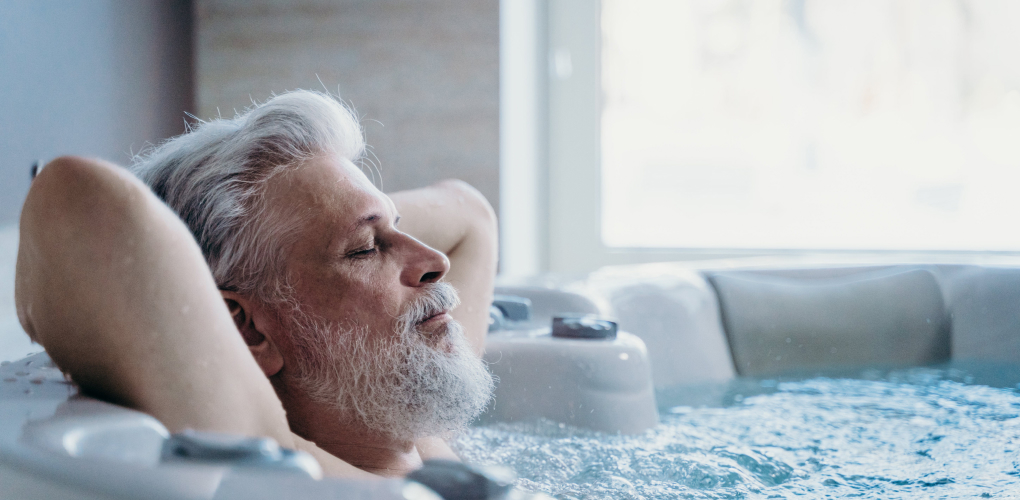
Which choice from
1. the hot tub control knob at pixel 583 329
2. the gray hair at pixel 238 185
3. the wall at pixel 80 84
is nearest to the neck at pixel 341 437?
the gray hair at pixel 238 185

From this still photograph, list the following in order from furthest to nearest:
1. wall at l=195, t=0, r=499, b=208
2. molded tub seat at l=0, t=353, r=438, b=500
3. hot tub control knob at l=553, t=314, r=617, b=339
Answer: wall at l=195, t=0, r=499, b=208, hot tub control knob at l=553, t=314, r=617, b=339, molded tub seat at l=0, t=353, r=438, b=500

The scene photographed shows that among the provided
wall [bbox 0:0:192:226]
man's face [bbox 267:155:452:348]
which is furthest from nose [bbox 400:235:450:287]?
wall [bbox 0:0:192:226]

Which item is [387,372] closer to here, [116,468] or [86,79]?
[116,468]

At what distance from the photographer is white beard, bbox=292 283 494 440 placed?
2.61 feet

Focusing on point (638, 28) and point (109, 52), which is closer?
point (109, 52)

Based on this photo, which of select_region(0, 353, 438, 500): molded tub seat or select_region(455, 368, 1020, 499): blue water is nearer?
select_region(0, 353, 438, 500): molded tub seat

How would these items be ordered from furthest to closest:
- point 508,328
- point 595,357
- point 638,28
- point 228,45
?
point 638,28
point 228,45
point 508,328
point 595,357

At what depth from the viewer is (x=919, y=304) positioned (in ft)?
5.79

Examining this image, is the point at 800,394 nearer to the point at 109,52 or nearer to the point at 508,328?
the point at 508,328

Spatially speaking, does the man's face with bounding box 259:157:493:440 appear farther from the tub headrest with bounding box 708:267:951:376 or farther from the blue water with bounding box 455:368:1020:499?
the tub headrest with bounding box 708:267:951:376

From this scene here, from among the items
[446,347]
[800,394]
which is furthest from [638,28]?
[446,347]

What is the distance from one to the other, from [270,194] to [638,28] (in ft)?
7.32

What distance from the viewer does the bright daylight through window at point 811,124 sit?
2.55 metres

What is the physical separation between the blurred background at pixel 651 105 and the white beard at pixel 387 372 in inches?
→ 63.4
